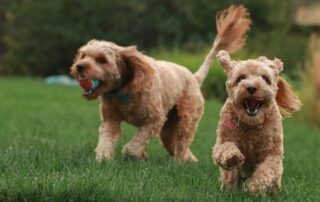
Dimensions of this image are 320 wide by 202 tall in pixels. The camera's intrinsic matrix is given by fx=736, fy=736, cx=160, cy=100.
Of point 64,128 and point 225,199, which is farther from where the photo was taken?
point 64,128

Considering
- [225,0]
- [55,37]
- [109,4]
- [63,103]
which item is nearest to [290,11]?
[225,0]

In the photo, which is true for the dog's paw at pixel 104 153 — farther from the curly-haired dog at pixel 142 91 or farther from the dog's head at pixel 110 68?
the dog's head at pixel 110 68

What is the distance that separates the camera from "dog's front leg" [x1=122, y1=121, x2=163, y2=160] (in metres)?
7.59

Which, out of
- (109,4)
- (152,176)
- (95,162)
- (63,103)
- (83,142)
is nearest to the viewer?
(152,176)

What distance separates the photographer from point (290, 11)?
2912 centimetres

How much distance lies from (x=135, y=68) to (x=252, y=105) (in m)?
2.25

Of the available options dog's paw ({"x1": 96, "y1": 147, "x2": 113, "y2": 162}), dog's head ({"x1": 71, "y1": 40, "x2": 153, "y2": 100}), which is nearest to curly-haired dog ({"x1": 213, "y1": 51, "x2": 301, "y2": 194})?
dog's paw ({"x1": 96, "y1": 147, "x2": 113, "y2": 162})

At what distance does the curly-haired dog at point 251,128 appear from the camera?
550 cm

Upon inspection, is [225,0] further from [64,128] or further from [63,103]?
[64,128]

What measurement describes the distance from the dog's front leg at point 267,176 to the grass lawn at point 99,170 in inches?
3.2

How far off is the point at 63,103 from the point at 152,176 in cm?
1029

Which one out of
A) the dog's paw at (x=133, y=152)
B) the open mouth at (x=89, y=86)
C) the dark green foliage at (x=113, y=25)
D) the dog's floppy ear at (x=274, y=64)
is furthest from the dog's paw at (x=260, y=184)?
the dark green foliage at (x=113, y=25)

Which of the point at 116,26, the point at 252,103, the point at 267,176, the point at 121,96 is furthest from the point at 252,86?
the point at 116,26

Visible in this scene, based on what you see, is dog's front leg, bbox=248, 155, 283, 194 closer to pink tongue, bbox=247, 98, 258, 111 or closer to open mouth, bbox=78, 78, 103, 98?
pink tongue, bbox=247, 98, 258, 111
